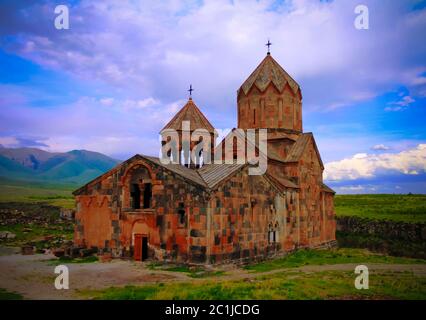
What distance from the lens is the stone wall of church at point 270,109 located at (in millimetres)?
21266

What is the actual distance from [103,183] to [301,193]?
10.6m

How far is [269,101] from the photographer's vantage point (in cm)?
2133

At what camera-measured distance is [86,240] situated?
16.7 meters

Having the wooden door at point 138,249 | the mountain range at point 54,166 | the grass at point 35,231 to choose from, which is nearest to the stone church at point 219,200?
the wooden door at point 138,249

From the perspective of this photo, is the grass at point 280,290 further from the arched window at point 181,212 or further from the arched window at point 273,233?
the arched window at point 273,233

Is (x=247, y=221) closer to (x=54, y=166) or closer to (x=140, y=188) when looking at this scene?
(x=140, y=188)

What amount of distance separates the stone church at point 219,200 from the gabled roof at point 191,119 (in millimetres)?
56

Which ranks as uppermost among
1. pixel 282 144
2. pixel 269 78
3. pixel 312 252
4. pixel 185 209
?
pixel 269 78

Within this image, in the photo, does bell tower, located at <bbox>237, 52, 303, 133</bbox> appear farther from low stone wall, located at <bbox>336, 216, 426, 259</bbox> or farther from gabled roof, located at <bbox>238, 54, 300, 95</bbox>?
low stone wall, located at <bbox>336, 216, 426, 259</bbox>

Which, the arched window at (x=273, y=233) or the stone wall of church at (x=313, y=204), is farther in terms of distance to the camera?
the stone wall of church at (x=313, y=204)

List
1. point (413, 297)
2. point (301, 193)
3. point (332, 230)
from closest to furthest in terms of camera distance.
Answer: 1. point (413, 297)
2. point (301, 193)
3. point (332, 230)

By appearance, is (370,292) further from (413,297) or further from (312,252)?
(312,252)

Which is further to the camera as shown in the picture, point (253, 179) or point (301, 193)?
point (301, 193)
